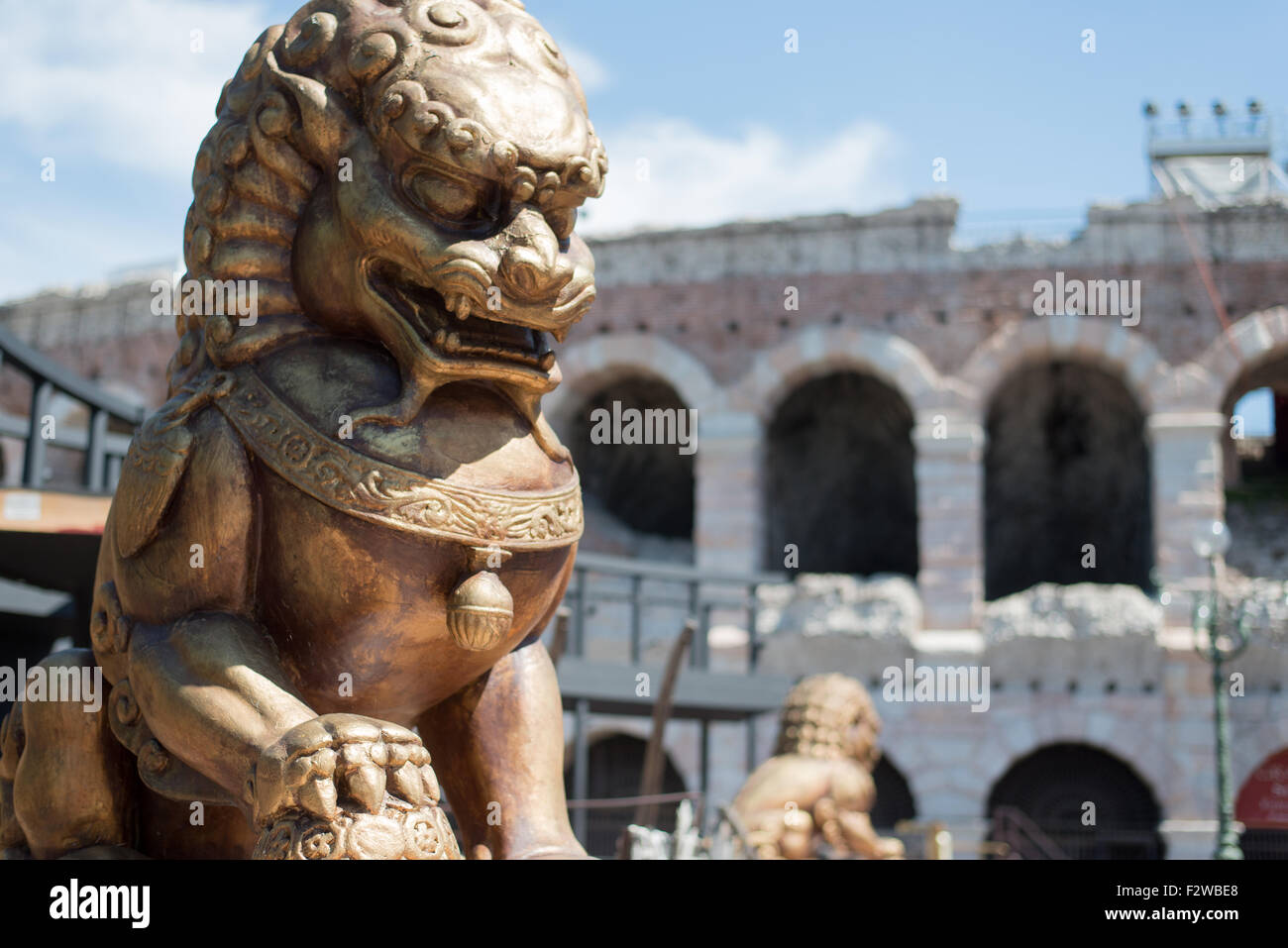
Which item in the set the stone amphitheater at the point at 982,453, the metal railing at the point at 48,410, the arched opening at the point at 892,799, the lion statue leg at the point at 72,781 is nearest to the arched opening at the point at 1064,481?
the stone amphitheater at the point at 982,453

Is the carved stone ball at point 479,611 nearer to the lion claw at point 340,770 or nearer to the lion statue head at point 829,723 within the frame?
the lion claw at point 340,770

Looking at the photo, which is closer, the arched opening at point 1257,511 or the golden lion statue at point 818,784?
the golden lion statue at point 818,784

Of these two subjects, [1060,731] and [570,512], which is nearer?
[570,512]

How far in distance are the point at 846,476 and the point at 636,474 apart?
3.46 m

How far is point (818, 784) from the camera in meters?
7.96

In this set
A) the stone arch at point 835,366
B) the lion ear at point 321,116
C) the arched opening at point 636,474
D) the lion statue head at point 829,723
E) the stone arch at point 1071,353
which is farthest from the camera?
the arched opening at point 636,474

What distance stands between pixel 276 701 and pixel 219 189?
1038mm

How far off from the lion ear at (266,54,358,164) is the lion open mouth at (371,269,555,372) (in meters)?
0.27

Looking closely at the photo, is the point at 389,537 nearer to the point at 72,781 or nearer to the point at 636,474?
the point at 72,781

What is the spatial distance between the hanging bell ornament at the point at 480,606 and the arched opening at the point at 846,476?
18.9 m

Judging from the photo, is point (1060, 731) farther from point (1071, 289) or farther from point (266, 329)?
point (266, 329)

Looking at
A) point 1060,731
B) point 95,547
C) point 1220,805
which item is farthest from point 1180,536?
point 95,547

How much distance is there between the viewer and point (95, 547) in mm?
8117

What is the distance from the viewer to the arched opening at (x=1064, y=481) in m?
21.7
